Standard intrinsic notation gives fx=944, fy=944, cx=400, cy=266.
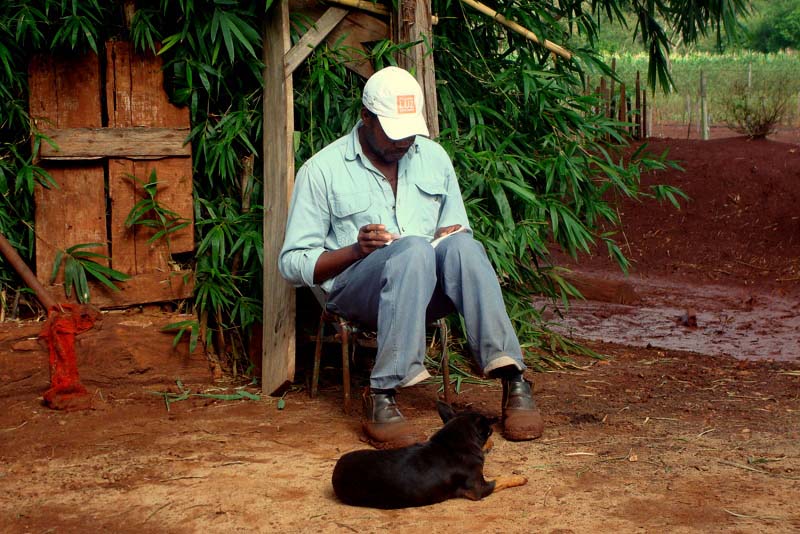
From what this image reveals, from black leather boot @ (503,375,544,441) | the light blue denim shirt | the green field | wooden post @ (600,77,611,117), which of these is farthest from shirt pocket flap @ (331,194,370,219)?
the green field

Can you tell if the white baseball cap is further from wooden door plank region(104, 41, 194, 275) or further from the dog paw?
the dog paw

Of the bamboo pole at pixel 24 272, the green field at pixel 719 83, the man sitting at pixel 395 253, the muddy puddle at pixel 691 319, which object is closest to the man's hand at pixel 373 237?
the man sitting at pixel 395 253

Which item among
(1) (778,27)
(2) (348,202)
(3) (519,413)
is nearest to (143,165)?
(2) (348,202)

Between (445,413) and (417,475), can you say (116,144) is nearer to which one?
(445,413)

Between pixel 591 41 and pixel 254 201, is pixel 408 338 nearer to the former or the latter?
pixel 254 201

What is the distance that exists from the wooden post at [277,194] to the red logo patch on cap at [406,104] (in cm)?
82

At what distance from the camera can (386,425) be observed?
354 cm

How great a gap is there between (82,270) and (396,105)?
1.73 m

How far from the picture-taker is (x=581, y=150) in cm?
511

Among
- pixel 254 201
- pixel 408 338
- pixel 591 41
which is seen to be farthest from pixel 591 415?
pixel 591 41

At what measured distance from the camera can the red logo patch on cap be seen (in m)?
3.69

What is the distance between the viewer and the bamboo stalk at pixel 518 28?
15.8 feet

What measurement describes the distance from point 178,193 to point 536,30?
2062 millimetres

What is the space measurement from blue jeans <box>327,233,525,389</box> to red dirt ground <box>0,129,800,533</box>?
365mm
